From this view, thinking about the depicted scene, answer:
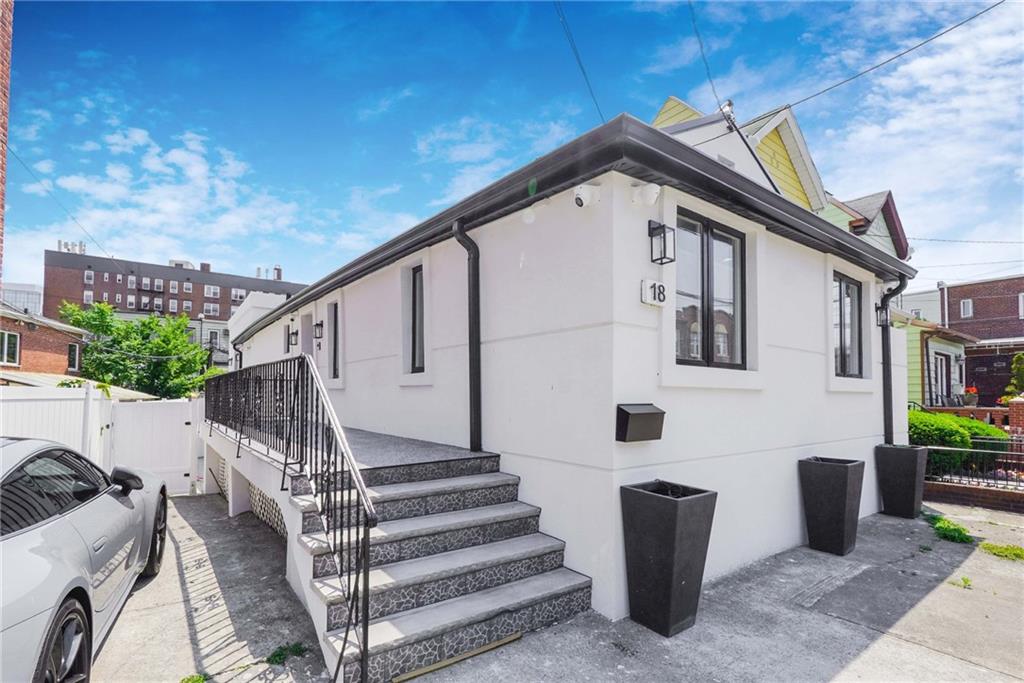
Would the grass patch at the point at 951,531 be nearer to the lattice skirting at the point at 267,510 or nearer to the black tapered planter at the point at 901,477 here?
the black tapered planter at the point at 901,477

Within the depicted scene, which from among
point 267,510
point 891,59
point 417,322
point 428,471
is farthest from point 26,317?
point 891,59

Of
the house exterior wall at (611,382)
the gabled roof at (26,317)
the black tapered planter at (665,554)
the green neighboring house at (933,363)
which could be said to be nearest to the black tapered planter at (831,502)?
the house exterior wall at (611,382)

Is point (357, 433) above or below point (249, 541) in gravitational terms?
above

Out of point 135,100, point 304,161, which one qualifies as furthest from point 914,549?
point 135,100

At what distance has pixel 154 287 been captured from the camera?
4984 cm

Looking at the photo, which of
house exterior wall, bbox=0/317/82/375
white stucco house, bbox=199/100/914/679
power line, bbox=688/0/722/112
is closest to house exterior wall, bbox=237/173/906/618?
white stucco house, bbox=199/100/914/679

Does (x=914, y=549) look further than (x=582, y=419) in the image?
Yes

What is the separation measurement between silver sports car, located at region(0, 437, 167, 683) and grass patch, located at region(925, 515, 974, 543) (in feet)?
22.6

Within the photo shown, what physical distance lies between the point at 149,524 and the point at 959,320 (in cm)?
3252

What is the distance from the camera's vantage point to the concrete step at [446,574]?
8.64ft

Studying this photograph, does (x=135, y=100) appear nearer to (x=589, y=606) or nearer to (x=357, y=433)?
(x=357, y=433)

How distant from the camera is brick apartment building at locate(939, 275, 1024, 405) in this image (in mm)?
19625

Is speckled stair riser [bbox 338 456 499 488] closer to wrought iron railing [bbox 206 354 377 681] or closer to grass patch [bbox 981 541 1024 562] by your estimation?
wrought iron railing [bbox 206 354 377 681]

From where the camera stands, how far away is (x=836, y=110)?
668 cm
